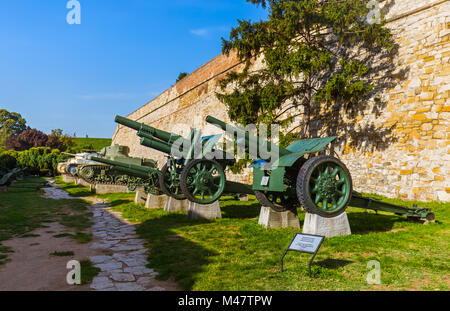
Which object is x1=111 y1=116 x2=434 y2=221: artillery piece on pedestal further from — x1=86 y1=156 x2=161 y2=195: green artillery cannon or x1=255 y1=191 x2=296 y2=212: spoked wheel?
x1=86 y1=156 x2=161 y2=195: green artillery cannon

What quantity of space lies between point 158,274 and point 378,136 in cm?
941

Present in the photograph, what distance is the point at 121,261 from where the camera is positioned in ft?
14.9

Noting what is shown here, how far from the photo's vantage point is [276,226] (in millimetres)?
6422

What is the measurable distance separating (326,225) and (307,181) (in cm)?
80

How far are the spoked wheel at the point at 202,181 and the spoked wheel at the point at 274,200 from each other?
1.61 m

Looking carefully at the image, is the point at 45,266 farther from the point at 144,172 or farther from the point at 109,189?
the point at 109,189

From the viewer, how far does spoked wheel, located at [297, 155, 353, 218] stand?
5125 millimetres

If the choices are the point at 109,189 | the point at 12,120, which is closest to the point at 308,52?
the point at 109,189

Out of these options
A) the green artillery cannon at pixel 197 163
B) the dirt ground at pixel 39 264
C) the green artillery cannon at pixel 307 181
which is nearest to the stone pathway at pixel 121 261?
the dirt ground at pixel 39 264

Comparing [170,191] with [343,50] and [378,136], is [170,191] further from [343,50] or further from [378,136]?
[343,50]

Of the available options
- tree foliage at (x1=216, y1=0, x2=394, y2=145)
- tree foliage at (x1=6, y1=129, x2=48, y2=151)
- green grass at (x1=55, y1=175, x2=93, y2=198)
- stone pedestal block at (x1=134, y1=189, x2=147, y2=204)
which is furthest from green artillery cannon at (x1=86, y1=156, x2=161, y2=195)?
tree foliage at (x1=6, y1=129, x2=48, y2=151)

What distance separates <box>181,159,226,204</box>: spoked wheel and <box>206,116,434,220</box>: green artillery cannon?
1584mm

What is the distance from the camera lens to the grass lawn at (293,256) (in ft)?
11.5
